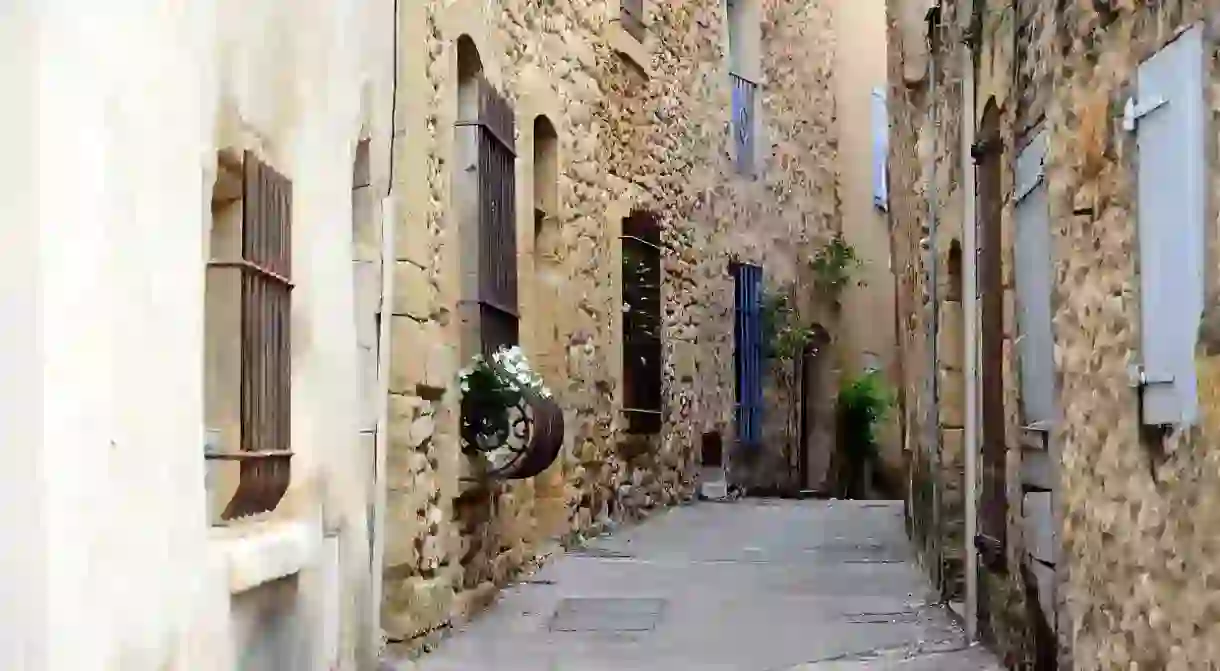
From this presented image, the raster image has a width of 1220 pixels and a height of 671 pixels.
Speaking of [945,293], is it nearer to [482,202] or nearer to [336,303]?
[482,202]

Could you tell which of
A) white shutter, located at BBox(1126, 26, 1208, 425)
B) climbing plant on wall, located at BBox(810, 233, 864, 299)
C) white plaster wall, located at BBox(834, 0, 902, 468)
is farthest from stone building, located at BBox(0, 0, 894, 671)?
white plaster wall, located at BBox(834, 0, 902, 468)

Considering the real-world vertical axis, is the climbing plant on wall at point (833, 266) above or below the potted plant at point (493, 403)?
above

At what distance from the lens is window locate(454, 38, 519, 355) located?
7.36 metres

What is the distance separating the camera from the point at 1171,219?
3.82 metres

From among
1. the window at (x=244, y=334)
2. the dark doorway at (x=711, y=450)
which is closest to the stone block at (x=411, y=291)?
the window at (x=244, y=334)

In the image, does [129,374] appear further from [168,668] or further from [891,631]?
[891,631]

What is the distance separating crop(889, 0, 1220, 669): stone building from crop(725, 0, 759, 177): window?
20.9ft

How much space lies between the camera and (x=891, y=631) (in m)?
7.16

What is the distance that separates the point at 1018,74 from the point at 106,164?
3.75 metres

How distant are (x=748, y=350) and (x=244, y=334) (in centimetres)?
1070

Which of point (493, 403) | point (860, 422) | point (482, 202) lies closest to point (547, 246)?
point (482, 202)

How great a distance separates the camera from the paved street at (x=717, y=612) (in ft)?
21.5

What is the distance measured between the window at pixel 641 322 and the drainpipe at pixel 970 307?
13.4 ft

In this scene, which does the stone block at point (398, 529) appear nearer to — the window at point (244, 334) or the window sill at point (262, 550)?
the window sill at point (262, 550)
